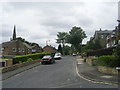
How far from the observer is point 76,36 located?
81.0 metres

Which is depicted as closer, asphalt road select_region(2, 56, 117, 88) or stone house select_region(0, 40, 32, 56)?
asphalt road select_region(2, 56, 117, 88)

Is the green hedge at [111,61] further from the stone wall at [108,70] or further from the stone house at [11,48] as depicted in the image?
the stone house at [11,48]

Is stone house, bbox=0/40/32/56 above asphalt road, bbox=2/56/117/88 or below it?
above

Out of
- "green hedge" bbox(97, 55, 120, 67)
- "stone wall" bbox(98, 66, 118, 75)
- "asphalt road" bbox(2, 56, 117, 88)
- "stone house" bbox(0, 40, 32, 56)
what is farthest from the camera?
"stone house" bbox(0, 40, 32, 56)

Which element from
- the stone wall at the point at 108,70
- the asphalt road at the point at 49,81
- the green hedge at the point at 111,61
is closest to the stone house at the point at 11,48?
the asphalt road at the point at 49,81

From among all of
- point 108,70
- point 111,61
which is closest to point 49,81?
point 108,70

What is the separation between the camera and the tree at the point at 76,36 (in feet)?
267

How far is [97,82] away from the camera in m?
10.7

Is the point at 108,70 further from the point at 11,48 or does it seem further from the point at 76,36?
the point at 76,36

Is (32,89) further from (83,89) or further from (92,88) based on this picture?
(92,88)

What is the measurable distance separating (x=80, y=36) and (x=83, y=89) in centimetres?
7378

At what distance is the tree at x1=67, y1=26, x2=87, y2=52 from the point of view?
81312mm

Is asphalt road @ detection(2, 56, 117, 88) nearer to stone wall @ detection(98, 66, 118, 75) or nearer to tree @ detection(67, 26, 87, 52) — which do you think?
stone wall @ detection(98, 66, 118, 75)

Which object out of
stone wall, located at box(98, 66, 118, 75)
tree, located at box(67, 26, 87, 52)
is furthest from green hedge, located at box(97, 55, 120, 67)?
tree, located at box(67, 26, 87, 52)
